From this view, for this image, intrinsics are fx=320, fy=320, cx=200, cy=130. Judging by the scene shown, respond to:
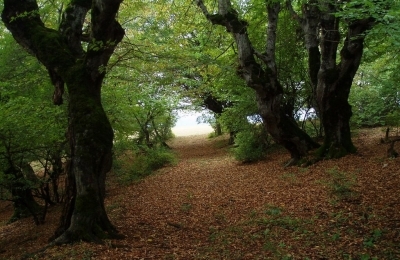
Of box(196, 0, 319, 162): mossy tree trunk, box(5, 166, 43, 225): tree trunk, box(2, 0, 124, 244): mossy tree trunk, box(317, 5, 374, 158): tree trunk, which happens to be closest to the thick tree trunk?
box(2, 0, 124, 244): mossy tree trunk

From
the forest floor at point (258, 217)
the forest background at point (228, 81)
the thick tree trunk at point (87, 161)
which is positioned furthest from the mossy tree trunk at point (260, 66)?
the thick tree trunk at point (87, 161)

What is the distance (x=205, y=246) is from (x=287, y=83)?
358 inches

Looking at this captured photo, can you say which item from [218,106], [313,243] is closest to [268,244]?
[313,243]

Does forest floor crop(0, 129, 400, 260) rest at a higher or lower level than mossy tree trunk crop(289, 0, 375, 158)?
lower

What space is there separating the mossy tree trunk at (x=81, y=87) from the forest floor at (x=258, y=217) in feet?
1.96

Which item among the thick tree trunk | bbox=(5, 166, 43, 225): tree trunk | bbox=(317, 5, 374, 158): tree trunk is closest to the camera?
the thick tree trunk

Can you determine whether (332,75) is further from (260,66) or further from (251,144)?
(251,144)

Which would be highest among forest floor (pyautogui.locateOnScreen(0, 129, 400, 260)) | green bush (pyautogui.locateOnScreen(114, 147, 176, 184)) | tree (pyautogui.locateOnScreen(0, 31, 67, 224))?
tree (pyautogui.locateOnScreen(0, 31, 67, 224))

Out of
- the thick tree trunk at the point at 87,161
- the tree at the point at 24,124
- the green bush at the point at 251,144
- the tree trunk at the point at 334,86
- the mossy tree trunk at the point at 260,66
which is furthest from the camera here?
the green bush at the point at 251,144

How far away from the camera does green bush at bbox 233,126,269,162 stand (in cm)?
1298

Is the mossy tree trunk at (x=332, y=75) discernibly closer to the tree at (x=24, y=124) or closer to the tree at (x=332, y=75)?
the tree at (x=332, y=75)

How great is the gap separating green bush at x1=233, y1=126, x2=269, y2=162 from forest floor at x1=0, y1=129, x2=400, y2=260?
5.09 feet

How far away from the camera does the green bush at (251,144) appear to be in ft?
42.6

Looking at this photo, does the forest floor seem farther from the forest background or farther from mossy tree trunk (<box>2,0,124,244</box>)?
the forest background
